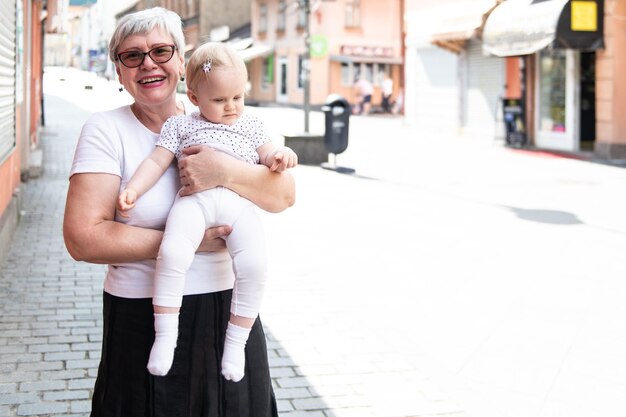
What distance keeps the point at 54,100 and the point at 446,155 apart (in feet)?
81.8

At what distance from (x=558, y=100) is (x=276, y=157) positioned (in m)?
18.7

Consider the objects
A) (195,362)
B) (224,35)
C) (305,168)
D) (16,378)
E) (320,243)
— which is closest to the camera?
(195,362)

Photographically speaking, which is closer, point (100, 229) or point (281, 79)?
point (100, 229)

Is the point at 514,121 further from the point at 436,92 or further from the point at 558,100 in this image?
the point at 436,92

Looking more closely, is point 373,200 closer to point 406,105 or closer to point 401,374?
point 401,374

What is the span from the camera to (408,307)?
6.38 meters

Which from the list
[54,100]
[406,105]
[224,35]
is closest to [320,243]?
[406,105]

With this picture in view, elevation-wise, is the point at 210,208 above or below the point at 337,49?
below

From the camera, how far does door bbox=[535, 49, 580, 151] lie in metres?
19.2

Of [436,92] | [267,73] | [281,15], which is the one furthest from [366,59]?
[436,92]

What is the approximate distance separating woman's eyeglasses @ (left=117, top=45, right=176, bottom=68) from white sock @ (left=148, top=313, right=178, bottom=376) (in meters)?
0.67

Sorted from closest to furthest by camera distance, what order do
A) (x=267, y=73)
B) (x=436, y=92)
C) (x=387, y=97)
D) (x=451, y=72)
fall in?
(x=451, y=72)
(x=436, y=92)
(x=387, y=97)
(x=267, y=73)

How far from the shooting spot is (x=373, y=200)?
11961 mm

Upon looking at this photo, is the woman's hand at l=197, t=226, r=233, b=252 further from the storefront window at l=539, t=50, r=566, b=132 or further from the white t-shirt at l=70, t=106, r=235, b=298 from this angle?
the storefront window at l=539, t=50, r=566, b=132
